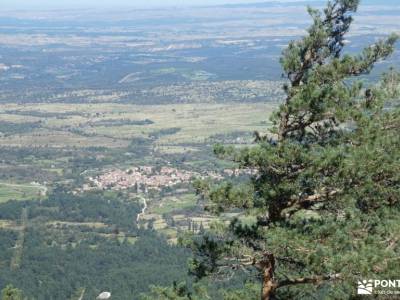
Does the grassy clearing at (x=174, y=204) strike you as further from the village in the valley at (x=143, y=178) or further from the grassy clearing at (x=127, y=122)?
the grassy clearing at (x=127, y=122)

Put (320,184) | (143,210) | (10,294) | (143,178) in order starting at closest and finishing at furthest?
(320,184)
(10,294)
(143,210)
(143,178)

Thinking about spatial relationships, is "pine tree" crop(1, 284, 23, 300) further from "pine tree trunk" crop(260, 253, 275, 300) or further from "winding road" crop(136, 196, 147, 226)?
"winding road" crop(136, 196, 147, 226)

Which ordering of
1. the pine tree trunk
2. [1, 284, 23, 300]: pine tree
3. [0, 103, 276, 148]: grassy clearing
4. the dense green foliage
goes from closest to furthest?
the dense green foliage
the pine tree trunk
[1, 284, 23, 300]: pine tree
[0, 103, 276, 148]: grassy clearing

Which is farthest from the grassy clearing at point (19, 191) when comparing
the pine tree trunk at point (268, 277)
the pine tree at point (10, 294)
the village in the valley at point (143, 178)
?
the pine tree trunk at point (268, 277)

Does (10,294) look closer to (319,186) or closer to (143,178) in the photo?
(319,186)

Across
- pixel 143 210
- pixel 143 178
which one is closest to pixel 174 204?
pixel 143 210

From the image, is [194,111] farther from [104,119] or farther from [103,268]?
[103,268]

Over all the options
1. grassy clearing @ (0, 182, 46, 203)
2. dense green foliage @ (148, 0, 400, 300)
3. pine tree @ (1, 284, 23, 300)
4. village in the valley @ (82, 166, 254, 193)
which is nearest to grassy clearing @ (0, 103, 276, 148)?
village in the valley @ (82, 166, 254, 193)
